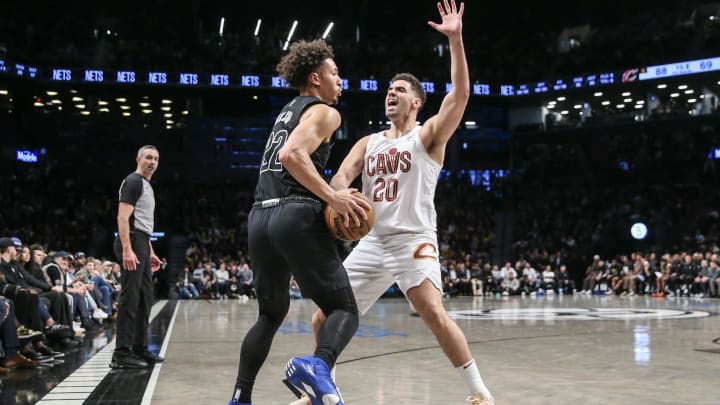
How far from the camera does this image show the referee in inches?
224

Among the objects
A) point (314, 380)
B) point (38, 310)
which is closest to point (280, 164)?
point (314, 380)

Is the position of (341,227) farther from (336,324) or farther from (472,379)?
(472,379)

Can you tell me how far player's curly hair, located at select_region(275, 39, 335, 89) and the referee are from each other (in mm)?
2660

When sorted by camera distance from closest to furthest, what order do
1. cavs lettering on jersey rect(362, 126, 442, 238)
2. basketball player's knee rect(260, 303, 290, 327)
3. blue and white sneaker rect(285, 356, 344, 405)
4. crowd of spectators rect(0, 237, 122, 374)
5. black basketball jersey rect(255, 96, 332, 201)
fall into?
blue and white sneaker rect(285, 356, 344, 405) → black basketball jersey rect(255, 96, 332, 201) → basketball player's knee rect(260, 303, 290, 327) → cavs lettering on jersey rect(362, 126, 442, 238) → crowd of spectators rect(0, 237, 122, 374)

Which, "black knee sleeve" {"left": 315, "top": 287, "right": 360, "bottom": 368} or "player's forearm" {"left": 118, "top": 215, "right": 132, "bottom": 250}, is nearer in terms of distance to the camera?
"black knee sleeve" {"left": 315, "top": 287, "right": 360, "bottom": 368}

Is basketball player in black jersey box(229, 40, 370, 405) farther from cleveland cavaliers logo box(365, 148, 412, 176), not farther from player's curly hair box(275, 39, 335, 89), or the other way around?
cleveland cavaliers logo box(365, 148, 412, 176)

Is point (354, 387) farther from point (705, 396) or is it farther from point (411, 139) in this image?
point (705, 396)

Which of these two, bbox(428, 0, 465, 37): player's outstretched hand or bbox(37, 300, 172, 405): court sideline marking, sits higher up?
bbox(428, 0, 465, 37): player's outstretched hand

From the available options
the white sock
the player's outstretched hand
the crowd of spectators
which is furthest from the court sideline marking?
the player's outstretched hand

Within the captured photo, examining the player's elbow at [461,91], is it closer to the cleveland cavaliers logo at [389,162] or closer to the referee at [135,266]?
the cleveland cavaliers logo at [389,162]

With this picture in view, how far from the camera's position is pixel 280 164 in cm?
347

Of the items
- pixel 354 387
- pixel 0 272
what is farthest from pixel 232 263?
pixel 354 387

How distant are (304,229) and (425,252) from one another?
3.10 feet

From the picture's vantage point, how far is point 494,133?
3484 centimetres
